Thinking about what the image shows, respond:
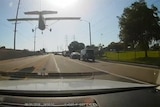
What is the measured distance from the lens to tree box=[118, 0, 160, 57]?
177 ft

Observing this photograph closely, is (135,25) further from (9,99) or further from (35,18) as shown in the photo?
(9,99)

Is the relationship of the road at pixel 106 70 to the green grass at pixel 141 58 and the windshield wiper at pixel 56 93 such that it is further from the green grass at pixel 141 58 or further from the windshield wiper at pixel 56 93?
the windshield wiper at pixel 56 93

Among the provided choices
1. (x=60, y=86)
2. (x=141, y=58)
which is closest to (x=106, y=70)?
(x=60, y=86)

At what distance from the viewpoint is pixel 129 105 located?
165 inches

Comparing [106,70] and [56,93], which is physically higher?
[56,93]

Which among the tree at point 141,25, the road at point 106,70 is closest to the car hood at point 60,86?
the road at point 106,70

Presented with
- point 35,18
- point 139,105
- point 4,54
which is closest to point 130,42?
point 35,18

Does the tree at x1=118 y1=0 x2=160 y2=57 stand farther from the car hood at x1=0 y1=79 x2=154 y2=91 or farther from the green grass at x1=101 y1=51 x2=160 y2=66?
the car hood at x1=0 y1=79 x2=154 y2=91

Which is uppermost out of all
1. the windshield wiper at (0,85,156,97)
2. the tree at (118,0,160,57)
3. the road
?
the tree at (118,0,160,57)

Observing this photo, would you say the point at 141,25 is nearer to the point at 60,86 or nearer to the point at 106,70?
the point at 106,70

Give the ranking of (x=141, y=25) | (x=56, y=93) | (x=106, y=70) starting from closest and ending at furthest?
1. (x=56, y=93)
2. (x=106, y=70)
3. (x=141, y=25)

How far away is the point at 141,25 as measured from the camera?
176 feet

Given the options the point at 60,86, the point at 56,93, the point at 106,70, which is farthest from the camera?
the point at 106,70

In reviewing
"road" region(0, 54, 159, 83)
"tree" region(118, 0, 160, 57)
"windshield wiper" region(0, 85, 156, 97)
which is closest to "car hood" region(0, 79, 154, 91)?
"windshield wiper" region(0, 85, 156, 97)
